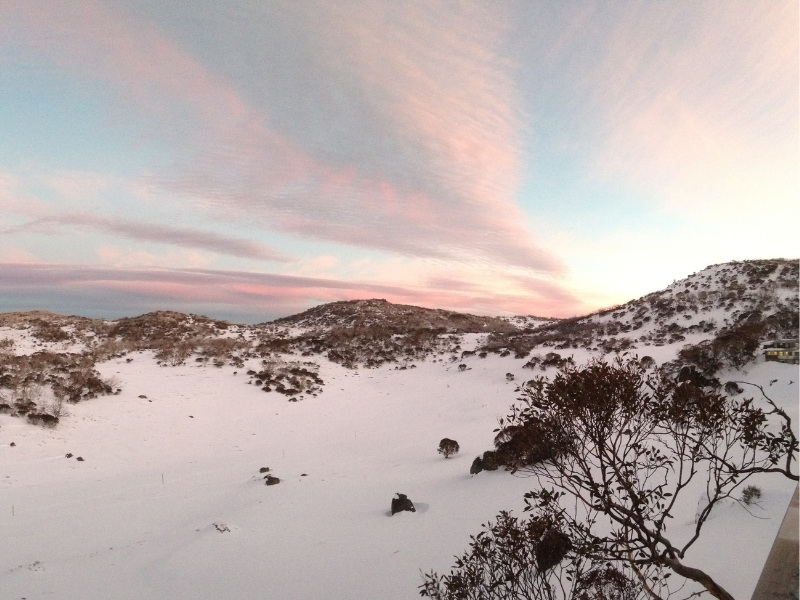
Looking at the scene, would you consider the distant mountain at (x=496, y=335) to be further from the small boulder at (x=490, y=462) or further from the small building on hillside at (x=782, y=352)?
the small boulder at (x=490, y=462)

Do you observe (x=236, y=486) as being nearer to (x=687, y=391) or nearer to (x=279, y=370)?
(x=687, y=391)

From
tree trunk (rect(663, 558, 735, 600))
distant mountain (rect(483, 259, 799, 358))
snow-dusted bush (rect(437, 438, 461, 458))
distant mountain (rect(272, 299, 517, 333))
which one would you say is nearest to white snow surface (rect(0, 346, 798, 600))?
snow-dusted bush (rect(437, 438, 461, 458))

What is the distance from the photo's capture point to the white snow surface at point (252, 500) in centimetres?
830

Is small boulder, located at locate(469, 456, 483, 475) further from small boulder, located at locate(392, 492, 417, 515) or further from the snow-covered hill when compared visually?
small boulder, located at locate(392, 492, 417, 515)

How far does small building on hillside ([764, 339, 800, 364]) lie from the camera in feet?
59.0

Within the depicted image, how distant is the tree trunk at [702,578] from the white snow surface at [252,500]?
7.52 feet

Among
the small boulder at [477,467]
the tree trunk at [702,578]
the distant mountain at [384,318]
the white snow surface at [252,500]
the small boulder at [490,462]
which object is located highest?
the distant mountain at [384,318]

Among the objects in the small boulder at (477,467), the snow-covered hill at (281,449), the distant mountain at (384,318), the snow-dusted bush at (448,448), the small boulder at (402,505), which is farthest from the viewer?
the distant mountain at (384,318)

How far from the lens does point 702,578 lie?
4.92 metres

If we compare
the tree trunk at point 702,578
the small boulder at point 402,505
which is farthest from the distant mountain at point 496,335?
the tree trunk at point 702,578

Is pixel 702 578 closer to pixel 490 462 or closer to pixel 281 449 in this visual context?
pixel 490 462

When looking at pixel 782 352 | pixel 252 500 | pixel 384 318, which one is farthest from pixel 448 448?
pixel 384 318

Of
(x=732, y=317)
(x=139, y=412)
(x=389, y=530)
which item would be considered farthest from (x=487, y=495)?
(x=732, y=317)

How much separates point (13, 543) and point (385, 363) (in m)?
29.1
